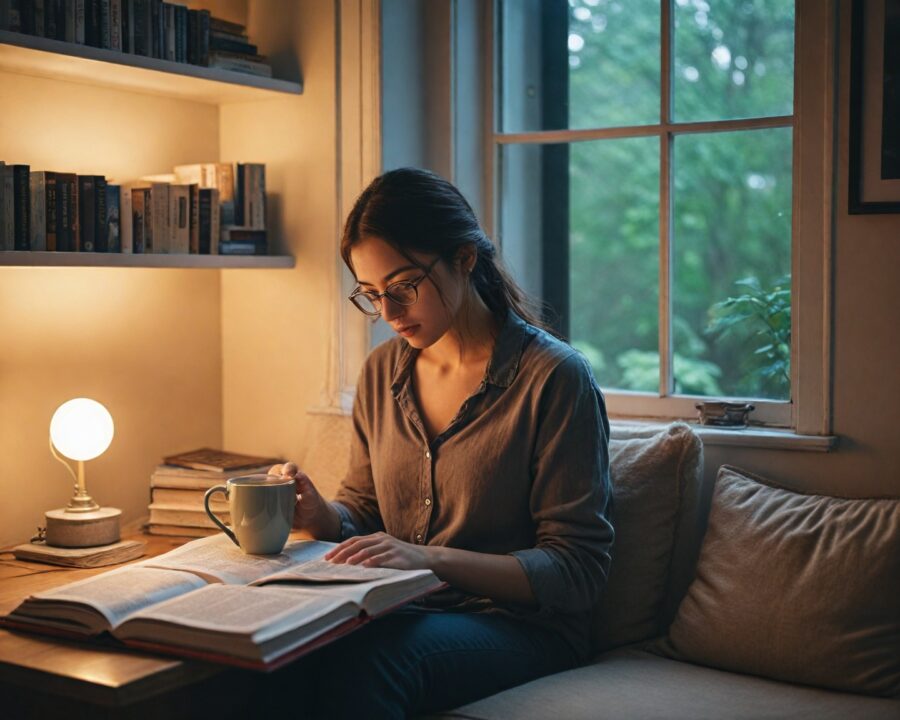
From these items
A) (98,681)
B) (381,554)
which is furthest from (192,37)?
(98,681)

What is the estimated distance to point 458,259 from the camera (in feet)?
6.79

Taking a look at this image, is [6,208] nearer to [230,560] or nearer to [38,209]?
[38,209]

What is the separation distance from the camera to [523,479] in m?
1.99

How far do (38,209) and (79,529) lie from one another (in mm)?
650

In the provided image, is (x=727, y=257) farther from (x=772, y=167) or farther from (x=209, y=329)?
(x=209, y=329)

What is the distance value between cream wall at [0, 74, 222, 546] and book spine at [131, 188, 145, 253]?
0.70 ft

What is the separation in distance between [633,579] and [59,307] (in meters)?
1.39

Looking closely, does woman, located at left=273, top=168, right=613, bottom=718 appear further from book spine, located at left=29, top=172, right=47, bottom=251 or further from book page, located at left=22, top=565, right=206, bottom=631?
book spine, located at left=29, top=172, right=47, bottom=251

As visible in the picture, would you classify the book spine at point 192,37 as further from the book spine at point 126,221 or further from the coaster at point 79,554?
the coaster at point 79,554

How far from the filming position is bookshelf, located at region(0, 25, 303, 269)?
7.16 ft

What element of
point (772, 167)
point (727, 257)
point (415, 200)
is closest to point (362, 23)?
point (415, 200)

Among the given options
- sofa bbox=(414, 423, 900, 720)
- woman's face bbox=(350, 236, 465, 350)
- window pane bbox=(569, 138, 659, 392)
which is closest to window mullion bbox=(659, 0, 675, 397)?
sofa bbox=(414, 423, 900, 720)

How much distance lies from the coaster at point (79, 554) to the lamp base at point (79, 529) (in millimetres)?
13

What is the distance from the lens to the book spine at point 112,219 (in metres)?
2.34
